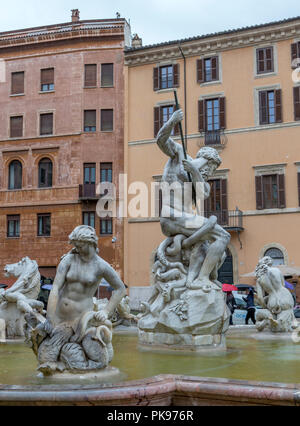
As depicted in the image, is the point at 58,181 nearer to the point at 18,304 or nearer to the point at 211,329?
the point at 18,304

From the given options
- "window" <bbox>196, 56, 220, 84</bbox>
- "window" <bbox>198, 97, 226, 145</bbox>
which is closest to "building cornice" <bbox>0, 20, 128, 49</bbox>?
"window" <bbox>196, 56, 220, 84</bbox>

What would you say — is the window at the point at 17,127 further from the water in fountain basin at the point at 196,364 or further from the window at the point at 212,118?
the water in fountain basin at the point at 196,364

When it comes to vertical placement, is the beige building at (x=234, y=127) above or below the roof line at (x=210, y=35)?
below

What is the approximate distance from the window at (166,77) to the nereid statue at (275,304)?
2429 cm

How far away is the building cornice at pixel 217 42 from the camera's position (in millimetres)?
28344

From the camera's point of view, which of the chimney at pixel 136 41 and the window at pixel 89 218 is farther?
the chimney at pixel 136 41

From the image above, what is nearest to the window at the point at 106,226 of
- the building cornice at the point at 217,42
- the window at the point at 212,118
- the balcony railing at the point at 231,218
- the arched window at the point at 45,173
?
the arched window at the point at 45,173

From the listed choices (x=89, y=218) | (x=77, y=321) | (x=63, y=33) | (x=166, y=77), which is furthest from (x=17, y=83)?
(x=77, y=321)

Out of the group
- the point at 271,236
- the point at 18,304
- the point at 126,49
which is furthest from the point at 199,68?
the point at 18,304

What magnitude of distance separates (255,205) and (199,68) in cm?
847

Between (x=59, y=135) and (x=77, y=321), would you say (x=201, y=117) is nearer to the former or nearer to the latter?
(x=59, y=135)

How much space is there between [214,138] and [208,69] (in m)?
4.04
